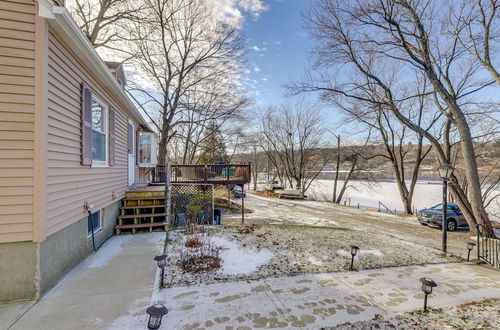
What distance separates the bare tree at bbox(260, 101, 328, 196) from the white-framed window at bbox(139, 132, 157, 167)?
16.2m

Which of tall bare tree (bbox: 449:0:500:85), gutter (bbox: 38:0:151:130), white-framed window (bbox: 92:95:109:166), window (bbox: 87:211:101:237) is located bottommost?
window (bbox: 87:211:101:237)

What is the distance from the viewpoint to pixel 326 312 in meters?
2.76

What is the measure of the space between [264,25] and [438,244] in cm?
1151

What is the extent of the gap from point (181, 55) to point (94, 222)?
1348 centimetres

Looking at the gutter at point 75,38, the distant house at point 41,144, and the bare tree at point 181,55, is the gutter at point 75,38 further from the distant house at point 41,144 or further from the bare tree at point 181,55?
the bare tree at point 181,55

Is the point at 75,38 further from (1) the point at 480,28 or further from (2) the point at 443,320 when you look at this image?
(1) the point at 480,28

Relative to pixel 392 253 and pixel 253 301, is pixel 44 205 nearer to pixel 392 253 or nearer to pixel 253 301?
pixel 253 301

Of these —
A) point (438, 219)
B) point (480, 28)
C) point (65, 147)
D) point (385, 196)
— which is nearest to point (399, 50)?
point (480, 28)

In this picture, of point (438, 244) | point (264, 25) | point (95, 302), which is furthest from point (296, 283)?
point (264, 25)

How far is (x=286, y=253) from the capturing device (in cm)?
477

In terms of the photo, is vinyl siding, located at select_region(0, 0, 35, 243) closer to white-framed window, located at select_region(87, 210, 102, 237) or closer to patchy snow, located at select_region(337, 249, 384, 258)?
white-framed window, located at select_region(87, 210, 102, 237)

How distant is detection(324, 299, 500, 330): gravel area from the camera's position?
2.55 m

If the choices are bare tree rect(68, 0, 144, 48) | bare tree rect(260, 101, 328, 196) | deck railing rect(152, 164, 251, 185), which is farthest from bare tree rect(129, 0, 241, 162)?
bare tree rect(260, 101, 328, 196)

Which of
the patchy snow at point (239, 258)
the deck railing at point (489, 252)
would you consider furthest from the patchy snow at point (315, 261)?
the deck railing at point (489, 252)
